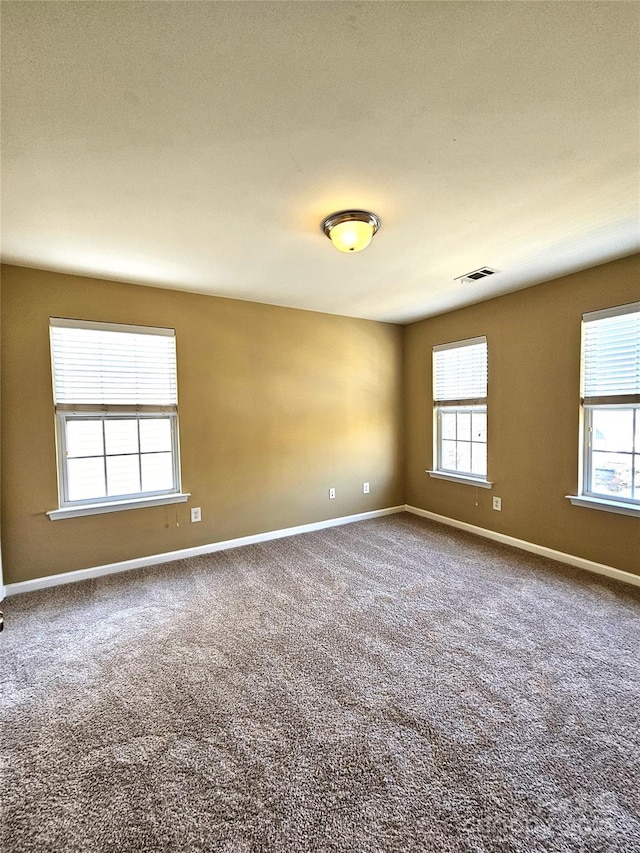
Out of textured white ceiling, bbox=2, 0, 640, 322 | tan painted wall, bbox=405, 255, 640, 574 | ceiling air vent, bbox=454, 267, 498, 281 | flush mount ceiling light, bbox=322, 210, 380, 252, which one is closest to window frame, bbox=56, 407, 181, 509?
textured white ceiling, bbox=2, 0, 640, 322

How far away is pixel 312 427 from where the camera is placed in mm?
4195

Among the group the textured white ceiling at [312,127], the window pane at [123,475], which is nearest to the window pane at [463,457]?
the textured white ceiling at [312,127]

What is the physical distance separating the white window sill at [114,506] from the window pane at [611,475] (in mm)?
3578


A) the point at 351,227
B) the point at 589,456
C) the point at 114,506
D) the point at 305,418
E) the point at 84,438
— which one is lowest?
the point at 114,506

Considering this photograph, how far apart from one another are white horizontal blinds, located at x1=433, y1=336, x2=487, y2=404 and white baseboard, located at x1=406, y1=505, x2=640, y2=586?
140 cm

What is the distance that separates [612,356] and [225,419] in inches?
133

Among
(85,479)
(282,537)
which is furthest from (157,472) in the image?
(282,537)

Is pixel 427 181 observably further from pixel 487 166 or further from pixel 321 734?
pixel 321 734

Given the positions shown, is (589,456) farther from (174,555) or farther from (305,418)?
(174,555)

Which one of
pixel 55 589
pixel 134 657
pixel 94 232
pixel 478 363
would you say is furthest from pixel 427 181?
pixel 55 589

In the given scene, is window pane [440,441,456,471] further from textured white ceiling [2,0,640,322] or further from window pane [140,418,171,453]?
window pane [140,418,171,453]

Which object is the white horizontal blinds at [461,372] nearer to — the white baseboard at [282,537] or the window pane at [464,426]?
the window pane at [464,426]

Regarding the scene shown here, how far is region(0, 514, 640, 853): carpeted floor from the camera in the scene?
1223 mm

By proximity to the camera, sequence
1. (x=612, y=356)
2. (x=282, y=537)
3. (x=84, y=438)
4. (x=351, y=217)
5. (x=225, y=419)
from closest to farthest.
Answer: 1. (x=351, y=217)
2. (x=612, y=356)
3. (x=84, y=438)
4. (x=225, y=419)
5. (x=282, y=537)
